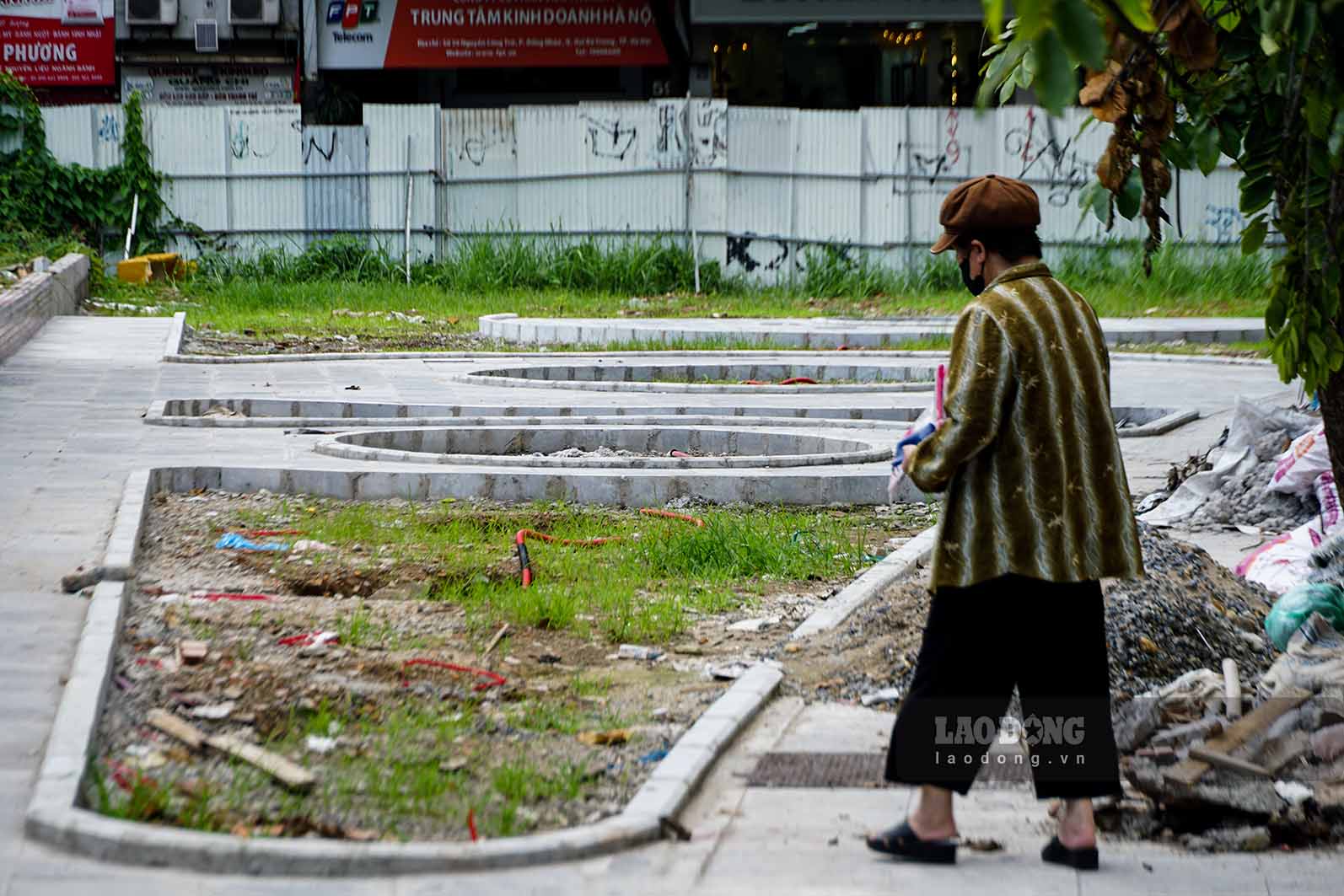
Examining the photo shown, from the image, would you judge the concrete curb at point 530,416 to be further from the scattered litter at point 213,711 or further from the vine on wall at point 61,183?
the vine on wall at point 61,183

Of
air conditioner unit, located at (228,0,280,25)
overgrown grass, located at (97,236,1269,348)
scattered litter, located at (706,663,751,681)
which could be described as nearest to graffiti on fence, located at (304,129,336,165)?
overgrown grass, located at (97,236,1269,348)

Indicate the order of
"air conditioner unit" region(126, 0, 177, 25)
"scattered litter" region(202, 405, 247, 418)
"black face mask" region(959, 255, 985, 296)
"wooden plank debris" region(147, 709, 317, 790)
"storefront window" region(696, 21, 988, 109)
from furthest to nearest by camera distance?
1. "storefront window" region(696, 21, 988, 109)
2. "air conditioner unit" region(126, 0, 177, 25)
3. "scattered litter" region(202, 405, 247, 418)
4. "wooden plank debris" region(147, 709, 317, 790)
5. "black face mask" region(959, 255, 985, 296)

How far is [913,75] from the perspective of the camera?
A: 28.4m

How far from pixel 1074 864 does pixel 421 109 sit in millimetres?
21722

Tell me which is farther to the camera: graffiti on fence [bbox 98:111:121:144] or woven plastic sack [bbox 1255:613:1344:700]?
graffiti on fence [bbox 98:111:121:144]

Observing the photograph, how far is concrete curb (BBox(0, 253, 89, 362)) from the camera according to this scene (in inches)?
603

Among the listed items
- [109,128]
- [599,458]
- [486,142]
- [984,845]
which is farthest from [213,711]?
[109,128]

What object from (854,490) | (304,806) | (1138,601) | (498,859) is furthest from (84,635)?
(854,490)

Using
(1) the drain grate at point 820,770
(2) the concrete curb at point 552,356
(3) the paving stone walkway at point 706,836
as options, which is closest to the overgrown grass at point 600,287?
(2) the concrete curb at point 552,356

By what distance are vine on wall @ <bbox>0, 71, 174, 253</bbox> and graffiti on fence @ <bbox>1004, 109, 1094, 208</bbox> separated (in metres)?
12.5

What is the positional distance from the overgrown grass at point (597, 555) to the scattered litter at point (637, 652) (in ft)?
0.41

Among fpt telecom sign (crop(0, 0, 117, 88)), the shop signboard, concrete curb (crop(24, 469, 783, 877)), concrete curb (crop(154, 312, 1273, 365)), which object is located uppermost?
fpt telecom sign (crop(0, 0, 117, 88))

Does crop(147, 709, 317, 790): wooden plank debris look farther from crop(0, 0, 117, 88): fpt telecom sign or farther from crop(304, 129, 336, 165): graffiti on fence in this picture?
crop(0, 0, 117, 88): fpt telecom sign

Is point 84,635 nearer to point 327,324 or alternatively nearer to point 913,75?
point 327,324
